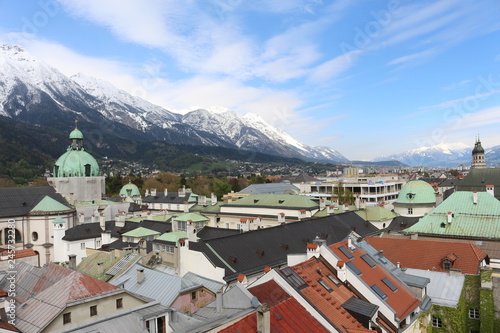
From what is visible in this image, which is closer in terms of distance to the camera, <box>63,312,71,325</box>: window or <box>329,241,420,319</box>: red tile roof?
<box>63,312,71,325</box>: window

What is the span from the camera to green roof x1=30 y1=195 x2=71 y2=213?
2366 inches

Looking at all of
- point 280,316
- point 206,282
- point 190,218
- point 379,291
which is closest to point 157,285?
point 206,282

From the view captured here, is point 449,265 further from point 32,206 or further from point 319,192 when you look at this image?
point 319,192

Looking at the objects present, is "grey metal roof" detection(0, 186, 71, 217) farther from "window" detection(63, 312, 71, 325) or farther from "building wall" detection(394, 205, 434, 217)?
"building wall" detection(394, 205, 434, 217)

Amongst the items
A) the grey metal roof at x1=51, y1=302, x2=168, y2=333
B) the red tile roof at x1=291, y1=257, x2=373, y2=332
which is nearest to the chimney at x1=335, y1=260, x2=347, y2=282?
the red tile roof at x1=291, y1=257, x2=373, y2=332

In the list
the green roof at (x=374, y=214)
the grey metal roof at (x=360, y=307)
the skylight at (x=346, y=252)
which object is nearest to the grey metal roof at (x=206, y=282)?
the skylight at (x=346, y=252)

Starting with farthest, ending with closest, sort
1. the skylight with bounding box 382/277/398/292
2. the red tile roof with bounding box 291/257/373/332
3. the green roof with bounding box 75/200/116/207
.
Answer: the green roof with bounding box 75/200/116/207, the skylight with bounding box 382/277/398/292, the red tile roof with bounding box 291/257/373/332

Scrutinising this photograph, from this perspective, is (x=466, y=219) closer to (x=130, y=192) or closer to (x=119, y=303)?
(x=119, y=303)

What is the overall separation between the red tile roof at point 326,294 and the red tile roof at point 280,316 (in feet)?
2.53

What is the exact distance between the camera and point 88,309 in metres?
18.0

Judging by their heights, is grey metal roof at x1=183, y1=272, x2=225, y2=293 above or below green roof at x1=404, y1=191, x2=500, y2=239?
below

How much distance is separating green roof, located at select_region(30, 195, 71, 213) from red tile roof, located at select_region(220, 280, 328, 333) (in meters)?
53.3

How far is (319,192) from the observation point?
404 feet

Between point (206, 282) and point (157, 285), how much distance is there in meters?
4.04
